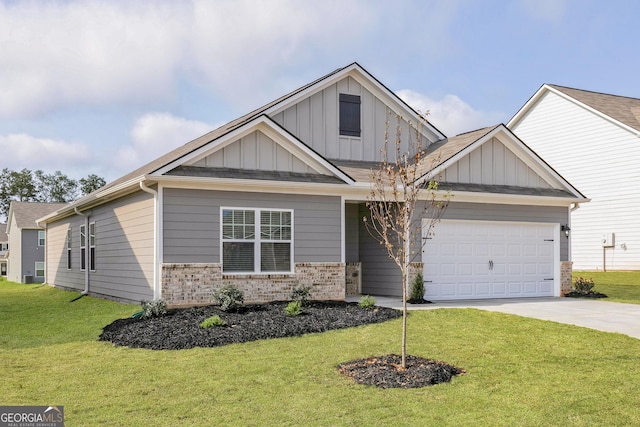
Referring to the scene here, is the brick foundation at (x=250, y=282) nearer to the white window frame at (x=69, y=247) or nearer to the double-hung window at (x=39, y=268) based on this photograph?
the white window frame at (x=69, y=247)

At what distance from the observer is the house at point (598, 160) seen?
25500 millimetres

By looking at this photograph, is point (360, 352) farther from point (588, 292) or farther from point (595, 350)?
point (588, 292)

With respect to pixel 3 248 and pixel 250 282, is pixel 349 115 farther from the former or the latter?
pixel 3 248

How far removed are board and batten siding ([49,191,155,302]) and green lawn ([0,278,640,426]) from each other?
2.72 meters

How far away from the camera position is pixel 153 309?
479 inches

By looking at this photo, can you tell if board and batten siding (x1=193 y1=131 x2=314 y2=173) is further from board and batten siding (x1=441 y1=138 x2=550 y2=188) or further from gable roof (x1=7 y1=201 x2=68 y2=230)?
gable roof (x1=7 y1=201 x2=68 y2=230)

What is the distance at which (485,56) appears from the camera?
15.5 meters

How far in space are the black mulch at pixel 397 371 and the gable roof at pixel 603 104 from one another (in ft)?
66.5

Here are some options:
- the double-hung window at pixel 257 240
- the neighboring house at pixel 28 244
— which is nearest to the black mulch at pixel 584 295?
the double-hung window at pixel 257 240

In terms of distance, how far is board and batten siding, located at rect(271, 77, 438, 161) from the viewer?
1708cm

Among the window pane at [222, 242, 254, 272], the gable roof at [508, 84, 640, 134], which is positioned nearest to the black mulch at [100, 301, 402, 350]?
the window pane at [222, 242, 254, 272]

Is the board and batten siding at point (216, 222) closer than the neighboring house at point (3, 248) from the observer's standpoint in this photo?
Yes

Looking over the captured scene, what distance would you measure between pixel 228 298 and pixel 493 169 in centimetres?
842

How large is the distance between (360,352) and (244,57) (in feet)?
28.5
